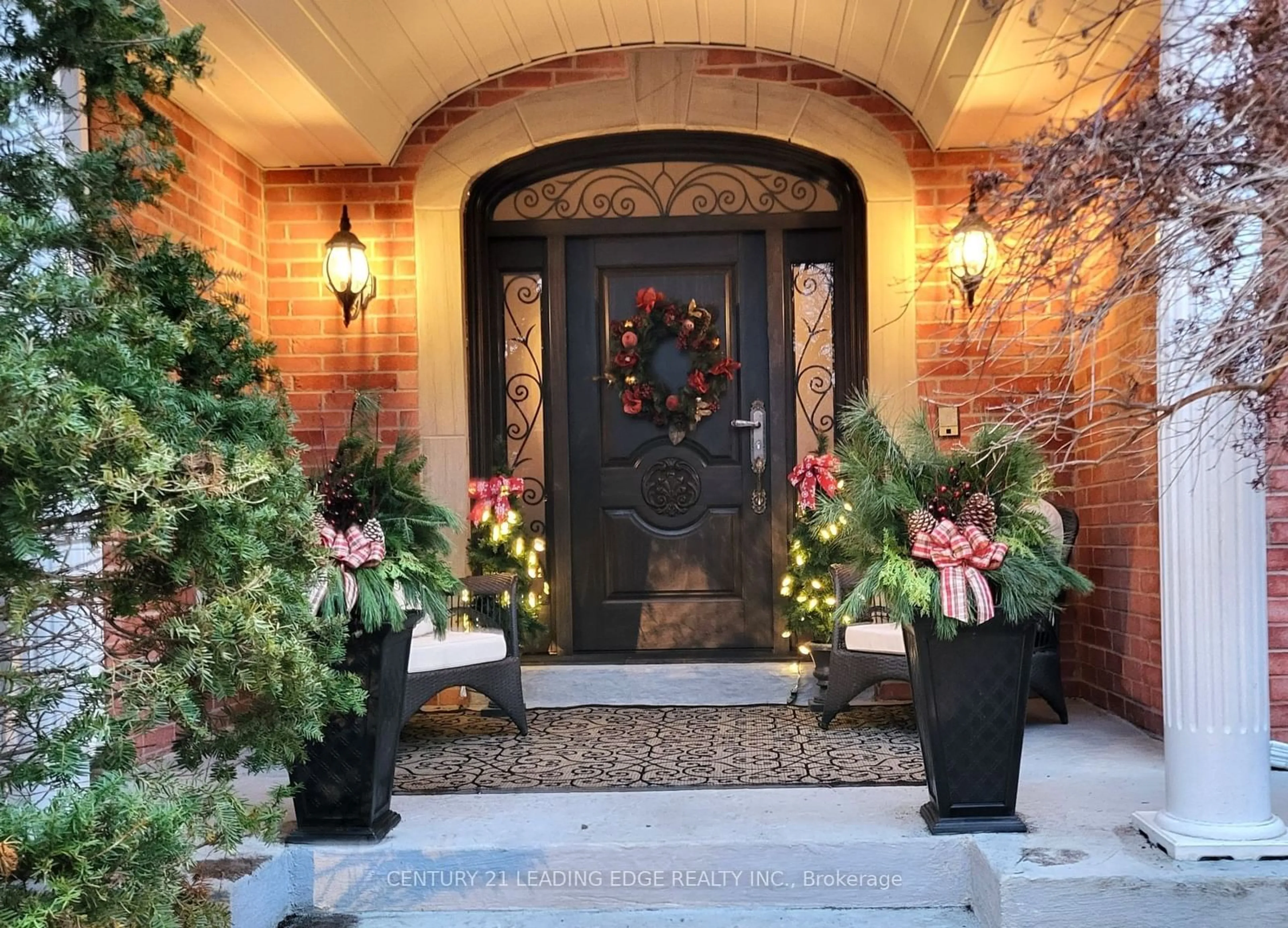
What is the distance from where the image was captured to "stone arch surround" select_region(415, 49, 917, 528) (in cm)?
461

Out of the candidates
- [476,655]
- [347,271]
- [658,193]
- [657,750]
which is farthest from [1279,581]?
[347,271]

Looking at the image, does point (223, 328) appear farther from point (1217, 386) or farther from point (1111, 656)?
point (1111, 656)

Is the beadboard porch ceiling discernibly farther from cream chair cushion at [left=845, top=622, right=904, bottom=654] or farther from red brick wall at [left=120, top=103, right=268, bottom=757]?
cream chair cushion at [left=845, top=622, right=904, bottom=654]

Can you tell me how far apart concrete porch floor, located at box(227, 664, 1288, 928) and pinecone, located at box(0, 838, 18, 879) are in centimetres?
120

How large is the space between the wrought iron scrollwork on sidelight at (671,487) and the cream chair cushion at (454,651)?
53.0 inches

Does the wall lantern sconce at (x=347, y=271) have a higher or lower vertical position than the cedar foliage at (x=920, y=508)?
higher

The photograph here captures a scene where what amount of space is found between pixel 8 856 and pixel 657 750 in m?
2.62

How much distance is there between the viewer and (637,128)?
15.8ft

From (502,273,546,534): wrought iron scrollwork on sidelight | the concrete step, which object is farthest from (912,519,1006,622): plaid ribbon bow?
(502,273,546,534): wrought iron scrollwork on sidelight

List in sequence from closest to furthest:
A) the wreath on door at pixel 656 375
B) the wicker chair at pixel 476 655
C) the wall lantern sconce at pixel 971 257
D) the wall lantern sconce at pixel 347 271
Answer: the wicker chair at pixel 476 655
the wall lantern sconce at pixel 971 257
the wall lantern sconce at pixel 347 271
the wreath on door at pixel 656 375

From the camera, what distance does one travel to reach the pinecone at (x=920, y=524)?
8.72ft

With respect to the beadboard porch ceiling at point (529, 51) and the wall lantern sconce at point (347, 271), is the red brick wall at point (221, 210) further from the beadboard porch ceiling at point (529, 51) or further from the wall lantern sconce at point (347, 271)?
the wall lantern sconce at point (347, 271)

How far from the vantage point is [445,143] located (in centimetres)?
471

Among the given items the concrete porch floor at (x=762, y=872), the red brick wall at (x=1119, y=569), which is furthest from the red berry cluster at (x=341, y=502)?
the red brick wall at (x=1119, y=569)
